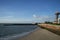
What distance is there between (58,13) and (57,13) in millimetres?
935

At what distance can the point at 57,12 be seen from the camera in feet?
340

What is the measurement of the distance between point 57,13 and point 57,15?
243cm

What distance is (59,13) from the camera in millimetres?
104250

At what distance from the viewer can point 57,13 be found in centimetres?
10400

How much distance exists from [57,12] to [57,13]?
824mm

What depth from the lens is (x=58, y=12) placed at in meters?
104

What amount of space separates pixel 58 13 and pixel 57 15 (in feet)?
7.15

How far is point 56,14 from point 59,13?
271cm

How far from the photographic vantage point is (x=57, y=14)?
105 metres

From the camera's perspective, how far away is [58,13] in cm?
10438

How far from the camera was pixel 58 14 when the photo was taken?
105188mm

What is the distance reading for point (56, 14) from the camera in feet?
348

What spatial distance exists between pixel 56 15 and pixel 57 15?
1261 millimetres

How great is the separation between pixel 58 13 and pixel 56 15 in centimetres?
318
